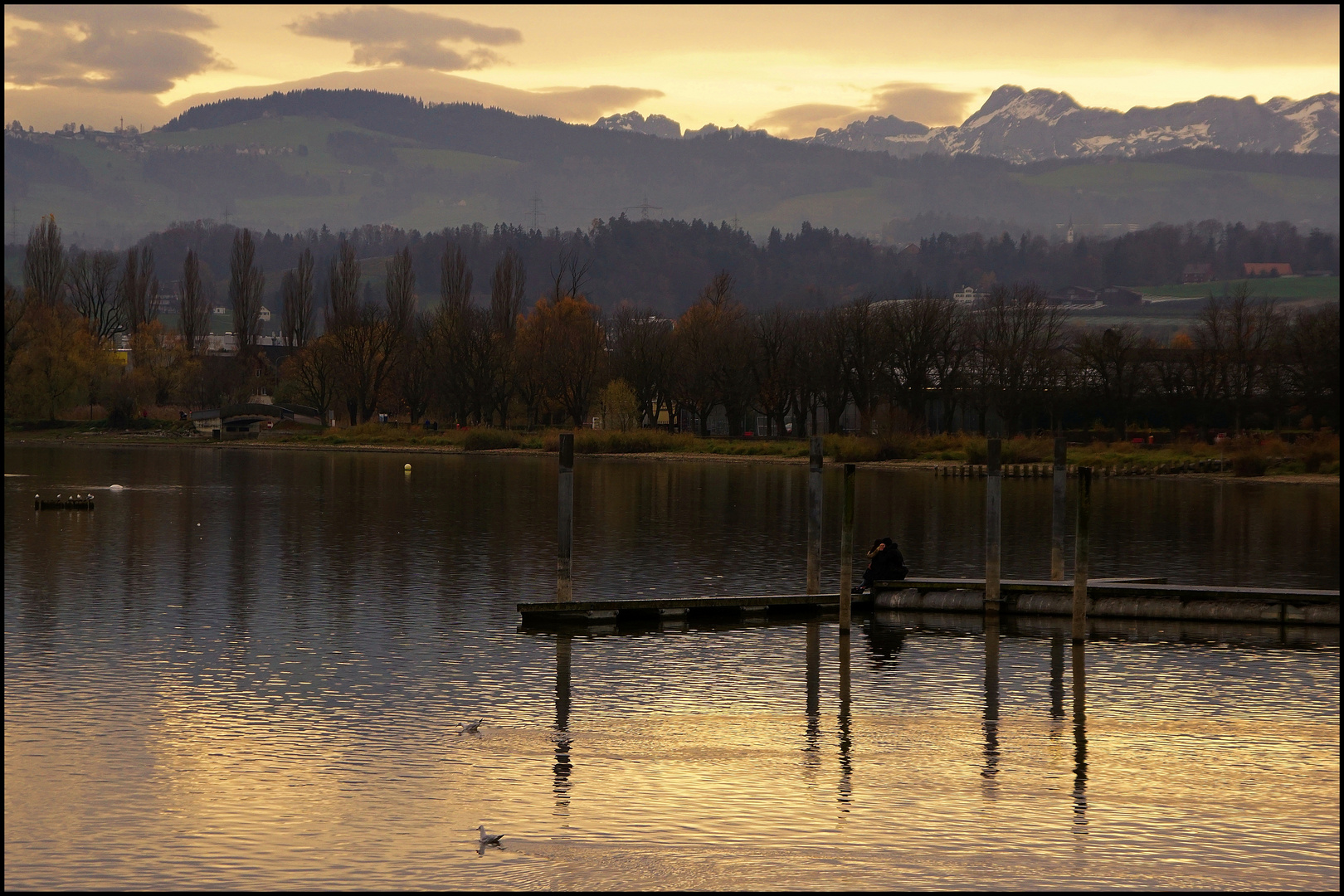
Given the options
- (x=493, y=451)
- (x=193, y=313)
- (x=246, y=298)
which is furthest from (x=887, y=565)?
(x=246, y=298)

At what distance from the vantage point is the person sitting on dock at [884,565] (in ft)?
123

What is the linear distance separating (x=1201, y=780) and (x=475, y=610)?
19.1m

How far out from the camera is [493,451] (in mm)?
127125

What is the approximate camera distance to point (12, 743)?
2175 centimetres

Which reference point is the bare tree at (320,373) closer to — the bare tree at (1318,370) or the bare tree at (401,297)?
the bare tree at (401,297)

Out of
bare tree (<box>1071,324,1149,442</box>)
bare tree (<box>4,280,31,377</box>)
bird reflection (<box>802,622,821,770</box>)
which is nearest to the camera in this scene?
bird reflection (<box>802,622,821,770</box>)

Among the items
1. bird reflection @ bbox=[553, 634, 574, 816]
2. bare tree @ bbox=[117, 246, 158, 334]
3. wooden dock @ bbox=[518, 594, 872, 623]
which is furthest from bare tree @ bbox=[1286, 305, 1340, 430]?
bare tree @ bbox=[117, 246, 158, 334]

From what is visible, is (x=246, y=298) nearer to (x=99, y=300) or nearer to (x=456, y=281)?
(x=99, y=300)

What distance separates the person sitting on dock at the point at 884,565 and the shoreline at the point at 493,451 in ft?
193

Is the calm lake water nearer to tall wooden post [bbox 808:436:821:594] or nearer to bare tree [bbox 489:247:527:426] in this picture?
tall wooden post [bbox 808:436:821:594]

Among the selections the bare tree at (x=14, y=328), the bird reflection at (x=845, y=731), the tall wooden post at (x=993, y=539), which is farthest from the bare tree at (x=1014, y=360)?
the bird reflection at (x=845, y=731)

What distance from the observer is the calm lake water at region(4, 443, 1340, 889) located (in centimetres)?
1716

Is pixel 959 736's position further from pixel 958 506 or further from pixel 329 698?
pixel 958 506

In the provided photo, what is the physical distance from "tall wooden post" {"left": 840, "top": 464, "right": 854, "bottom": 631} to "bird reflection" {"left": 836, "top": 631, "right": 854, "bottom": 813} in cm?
56
